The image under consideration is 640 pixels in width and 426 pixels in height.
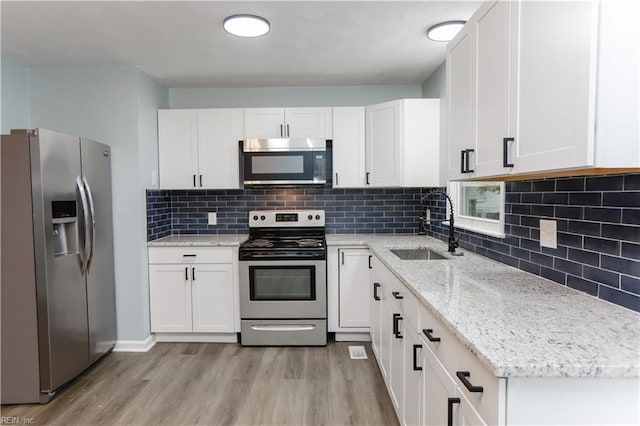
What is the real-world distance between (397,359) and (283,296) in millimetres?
1313

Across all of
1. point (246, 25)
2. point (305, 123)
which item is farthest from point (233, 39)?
point (305, 123)

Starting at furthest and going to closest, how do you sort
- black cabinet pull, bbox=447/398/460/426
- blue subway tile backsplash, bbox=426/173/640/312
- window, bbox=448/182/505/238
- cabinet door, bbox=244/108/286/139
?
1. cabinet door, bbox=244/108/286/139
2. window, bbox=448/182/505/238
3. blue subway tile backsplash, bbox=426/173/640/312
4. black cabinet pull, bbox=447/398/460/426

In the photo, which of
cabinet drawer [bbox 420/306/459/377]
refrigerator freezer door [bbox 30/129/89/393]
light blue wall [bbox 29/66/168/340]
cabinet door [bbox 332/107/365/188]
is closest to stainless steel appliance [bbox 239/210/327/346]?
cabinet door [bbox 332/107/365/188]

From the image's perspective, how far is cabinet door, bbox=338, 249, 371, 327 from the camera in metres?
3.02

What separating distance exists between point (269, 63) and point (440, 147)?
5.24 ft

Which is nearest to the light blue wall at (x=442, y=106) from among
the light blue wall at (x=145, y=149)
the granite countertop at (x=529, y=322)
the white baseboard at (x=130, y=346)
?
the granite countertop at (x=529, y=322)

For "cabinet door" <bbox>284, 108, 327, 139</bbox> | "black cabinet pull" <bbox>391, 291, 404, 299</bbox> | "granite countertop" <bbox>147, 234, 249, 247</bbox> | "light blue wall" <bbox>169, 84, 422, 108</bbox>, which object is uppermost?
"light blue wall" <bbox>169, 84, 422, 108</bbox>

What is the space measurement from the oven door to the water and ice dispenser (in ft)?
4.01

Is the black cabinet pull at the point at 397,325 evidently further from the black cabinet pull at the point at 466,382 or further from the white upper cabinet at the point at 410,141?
the white upper cabinet at the point at 410,141

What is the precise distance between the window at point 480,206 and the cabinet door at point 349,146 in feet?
2.79

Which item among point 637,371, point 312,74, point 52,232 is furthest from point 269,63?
point 637,371

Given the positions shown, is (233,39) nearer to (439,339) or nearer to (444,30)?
(444,30)

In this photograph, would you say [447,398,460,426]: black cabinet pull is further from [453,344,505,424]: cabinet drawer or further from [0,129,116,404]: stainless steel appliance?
[0,129,116,404]: stainless steel appliance

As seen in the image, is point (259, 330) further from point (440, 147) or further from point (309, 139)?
point (440, 147)
